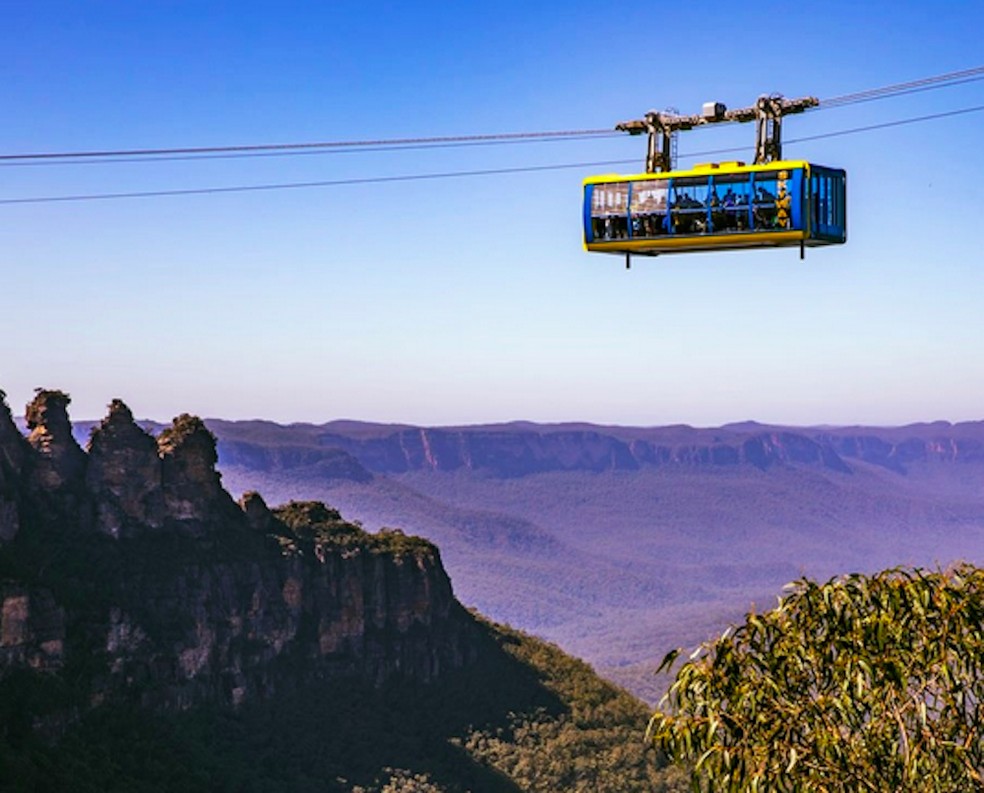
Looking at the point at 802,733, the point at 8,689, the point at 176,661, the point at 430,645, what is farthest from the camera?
the point at 430,645

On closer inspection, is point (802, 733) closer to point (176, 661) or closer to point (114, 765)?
point (114, 765)

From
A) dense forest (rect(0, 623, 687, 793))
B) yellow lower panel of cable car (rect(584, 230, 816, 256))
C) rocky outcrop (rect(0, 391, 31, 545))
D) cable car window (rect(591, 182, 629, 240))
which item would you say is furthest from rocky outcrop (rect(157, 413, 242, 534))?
cable car window (rect(591, 182, 629, 240))

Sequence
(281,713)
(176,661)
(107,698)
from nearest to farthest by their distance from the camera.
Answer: (107,698) → (176,661) → (281,713)

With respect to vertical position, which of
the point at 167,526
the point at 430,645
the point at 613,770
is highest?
the point at 167,526

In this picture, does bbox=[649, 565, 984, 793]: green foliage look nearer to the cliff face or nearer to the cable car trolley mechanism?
the cable car trolley mechanism

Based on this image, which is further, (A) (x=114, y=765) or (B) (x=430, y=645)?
(B) (x=430, y=645)

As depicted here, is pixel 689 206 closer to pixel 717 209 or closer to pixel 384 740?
pixel 717 209

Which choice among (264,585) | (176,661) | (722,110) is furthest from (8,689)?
(722,110)

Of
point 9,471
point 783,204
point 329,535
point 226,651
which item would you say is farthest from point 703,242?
point 329,535
